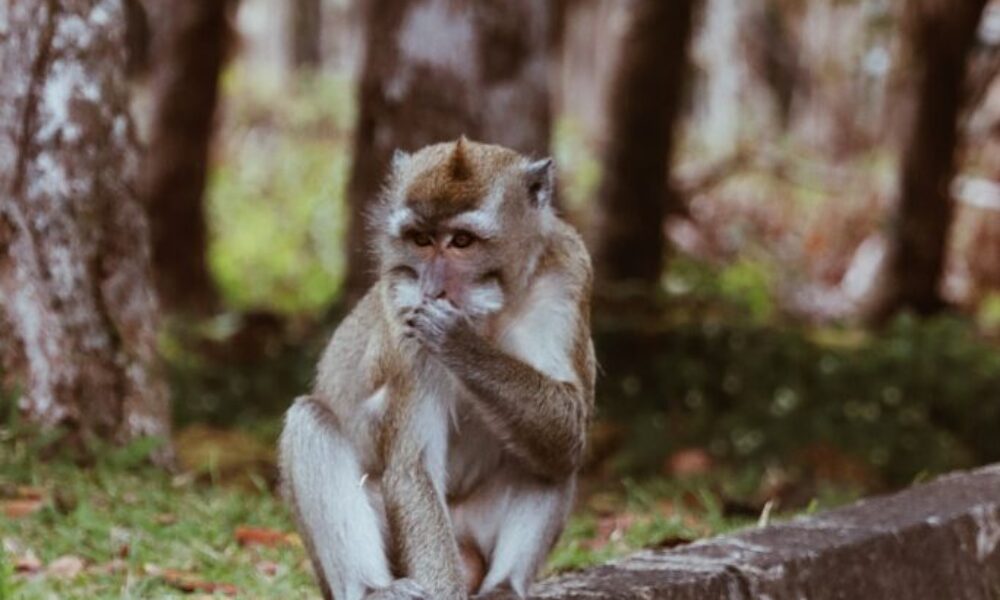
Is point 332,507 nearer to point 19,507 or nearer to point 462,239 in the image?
point 462,239

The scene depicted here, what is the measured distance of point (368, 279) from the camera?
8.84 meters

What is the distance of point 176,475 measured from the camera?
6266mm

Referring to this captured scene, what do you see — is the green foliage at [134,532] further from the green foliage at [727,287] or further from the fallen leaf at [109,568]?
the green foliage at [727,287]

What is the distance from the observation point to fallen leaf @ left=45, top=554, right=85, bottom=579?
15.0ft

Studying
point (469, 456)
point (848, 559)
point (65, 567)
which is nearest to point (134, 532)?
point (65, 567)

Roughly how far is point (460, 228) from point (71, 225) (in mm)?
2412

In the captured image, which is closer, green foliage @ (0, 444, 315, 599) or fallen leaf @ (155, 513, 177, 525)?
green foliage @ (0, 444, 315, 599)

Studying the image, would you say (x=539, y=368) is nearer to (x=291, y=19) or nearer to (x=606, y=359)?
(x=606, y=359)

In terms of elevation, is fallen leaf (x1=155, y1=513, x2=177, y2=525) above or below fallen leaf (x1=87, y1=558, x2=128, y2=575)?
below

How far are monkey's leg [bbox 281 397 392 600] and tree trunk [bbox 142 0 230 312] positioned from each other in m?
8.14

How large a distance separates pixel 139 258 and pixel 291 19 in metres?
31.3

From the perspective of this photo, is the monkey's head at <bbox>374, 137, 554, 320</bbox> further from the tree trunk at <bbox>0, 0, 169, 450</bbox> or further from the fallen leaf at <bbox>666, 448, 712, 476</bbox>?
the fallen leaf at <bbox>666, 448, 712, 476</bbox>

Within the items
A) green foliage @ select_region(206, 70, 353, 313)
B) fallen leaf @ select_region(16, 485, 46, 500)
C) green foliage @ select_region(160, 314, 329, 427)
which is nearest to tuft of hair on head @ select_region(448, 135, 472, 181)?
fallen leaf @ select_region(16, 485, 46, 500)

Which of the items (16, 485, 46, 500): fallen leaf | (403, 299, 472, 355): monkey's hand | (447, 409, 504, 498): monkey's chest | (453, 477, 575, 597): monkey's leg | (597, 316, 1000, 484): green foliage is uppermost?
(403, 299, 472, 355): monkey's hand
